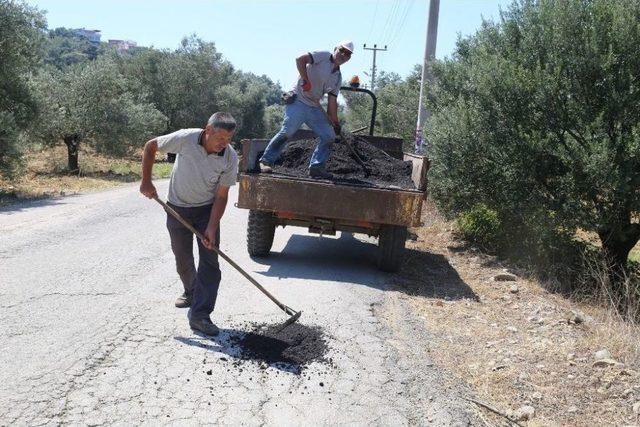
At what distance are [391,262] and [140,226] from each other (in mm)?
3925

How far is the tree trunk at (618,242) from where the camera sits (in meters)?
7.98

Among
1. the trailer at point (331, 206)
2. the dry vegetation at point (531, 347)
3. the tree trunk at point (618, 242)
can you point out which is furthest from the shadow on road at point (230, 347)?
the tree trunk at point (618, 242)

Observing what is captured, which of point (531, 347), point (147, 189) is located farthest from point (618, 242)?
point (147, 189)

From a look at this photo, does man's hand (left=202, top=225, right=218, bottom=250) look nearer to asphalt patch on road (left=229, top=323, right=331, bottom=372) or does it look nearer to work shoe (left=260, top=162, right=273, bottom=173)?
asphalt patch on road (left=229, top=323, right=331, bottom=372)

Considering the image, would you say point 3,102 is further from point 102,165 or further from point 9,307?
point 9,307

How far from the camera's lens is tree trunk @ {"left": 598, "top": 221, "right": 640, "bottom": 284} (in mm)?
7984

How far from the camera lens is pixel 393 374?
14.0ft

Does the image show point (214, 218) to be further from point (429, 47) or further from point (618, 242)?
point (429, 47)

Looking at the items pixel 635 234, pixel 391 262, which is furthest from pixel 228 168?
pixel 635 234

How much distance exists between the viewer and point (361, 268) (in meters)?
7.65

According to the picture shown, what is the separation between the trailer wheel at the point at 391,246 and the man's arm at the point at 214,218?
2.96 meters

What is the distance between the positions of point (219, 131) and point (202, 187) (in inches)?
19.4

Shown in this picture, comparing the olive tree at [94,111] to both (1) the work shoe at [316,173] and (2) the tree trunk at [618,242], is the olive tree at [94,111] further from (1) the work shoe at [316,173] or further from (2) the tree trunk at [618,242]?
(2) the tree trunk at [618,242]

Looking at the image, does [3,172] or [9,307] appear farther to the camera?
[3,172]
